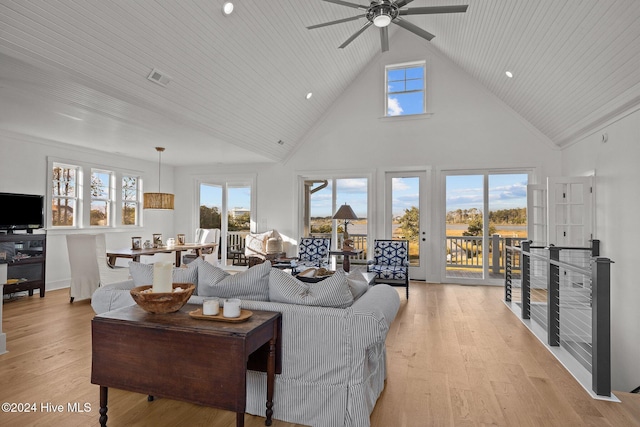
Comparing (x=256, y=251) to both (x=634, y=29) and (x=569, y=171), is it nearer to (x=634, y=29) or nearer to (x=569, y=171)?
(x=569, y=171)

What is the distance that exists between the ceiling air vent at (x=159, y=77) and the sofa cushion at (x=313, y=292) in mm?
2710

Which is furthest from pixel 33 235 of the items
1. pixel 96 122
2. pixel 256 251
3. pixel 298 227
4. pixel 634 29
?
pixel 634 29

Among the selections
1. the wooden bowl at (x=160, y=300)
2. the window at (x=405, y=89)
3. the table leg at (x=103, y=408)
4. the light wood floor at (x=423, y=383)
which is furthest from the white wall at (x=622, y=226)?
the table leg at (x=103, y=408)

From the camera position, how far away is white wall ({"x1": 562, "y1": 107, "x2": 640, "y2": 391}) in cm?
401

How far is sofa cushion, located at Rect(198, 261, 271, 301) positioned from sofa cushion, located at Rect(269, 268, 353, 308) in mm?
99

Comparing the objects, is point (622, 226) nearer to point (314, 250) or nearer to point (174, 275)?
point (314, 250)

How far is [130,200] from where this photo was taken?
7.85m

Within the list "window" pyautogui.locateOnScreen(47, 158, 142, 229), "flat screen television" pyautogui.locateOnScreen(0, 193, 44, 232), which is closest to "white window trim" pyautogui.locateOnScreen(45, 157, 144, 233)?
"window" pyautogui.locateOnScreen(47, 158, 142, 229)

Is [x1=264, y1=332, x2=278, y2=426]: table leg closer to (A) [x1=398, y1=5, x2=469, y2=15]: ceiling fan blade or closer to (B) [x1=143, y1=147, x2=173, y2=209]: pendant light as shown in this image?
(A) [x1=398, y1=5, x2=469, y2=15]: ceiling fan blade

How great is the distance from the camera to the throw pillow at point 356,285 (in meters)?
2.64

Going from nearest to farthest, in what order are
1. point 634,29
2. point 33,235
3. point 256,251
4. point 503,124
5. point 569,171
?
point 634,29 < point 33,235 < point 569,171 < point 503,124 < point 256,251

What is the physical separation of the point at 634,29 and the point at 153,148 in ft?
21.6

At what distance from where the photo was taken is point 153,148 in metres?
6.72

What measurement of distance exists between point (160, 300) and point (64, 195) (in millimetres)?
5571
